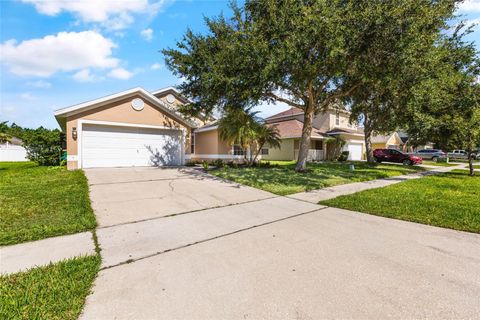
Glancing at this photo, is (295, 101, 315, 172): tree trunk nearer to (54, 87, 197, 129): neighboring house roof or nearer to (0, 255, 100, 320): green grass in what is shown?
(54, 87, 197, 129): neighboring house roof

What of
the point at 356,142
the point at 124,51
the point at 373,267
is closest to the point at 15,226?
the point at 373,267

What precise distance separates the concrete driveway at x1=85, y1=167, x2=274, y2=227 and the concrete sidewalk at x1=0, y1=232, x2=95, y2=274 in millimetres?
784

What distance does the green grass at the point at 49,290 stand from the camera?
2.12 m

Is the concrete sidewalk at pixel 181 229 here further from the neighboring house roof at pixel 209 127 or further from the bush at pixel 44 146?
the bush at pixel 44 146

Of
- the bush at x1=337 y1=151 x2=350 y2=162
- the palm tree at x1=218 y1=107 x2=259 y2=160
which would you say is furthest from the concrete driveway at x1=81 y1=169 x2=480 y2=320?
the bush at x1=337 y1=151 x2=350 y2=162

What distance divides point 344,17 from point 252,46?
3481 millimetres

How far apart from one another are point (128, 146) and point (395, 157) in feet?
78.6

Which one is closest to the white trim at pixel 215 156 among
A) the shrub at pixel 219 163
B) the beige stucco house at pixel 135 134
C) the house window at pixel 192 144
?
the beige stucco house at pixel 135 134

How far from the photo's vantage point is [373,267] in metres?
2.99

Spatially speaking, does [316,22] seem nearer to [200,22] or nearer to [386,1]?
[386,1]

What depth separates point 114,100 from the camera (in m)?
13.0

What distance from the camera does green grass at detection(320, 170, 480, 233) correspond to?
4907 mm

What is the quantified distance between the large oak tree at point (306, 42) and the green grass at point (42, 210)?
6747 mm

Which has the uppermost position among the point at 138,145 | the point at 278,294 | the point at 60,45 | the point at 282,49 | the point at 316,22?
the point at 60,45
